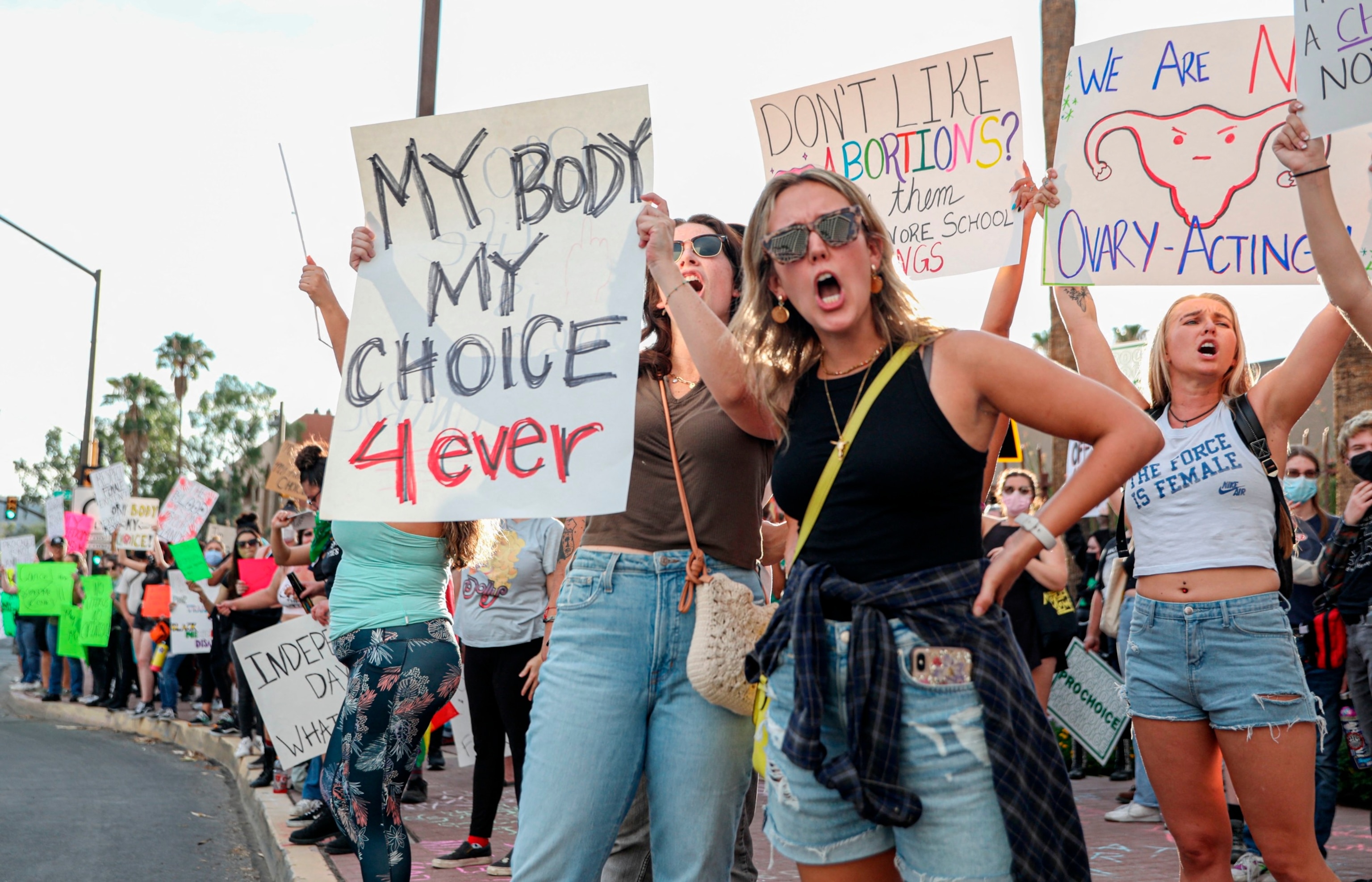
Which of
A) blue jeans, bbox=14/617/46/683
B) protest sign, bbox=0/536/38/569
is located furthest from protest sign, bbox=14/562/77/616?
protest sign, bbox=0/536/38/569

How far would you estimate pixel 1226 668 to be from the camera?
10.2 feet

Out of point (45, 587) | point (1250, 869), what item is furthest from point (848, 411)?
point (45, 587)

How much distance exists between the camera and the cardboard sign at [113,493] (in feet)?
48.3

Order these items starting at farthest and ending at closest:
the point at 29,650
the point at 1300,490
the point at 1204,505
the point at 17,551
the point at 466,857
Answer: the point at 17,551
the point at 29,650
the point at 1300,490
the point at 466,857
the point at 1204,505

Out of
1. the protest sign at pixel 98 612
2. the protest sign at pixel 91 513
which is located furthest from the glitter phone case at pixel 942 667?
the protest sign at pixel 91 513

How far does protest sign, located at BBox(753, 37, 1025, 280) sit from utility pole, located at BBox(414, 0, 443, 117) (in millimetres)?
1852

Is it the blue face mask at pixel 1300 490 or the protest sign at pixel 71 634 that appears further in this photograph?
the protest sign at pixel 71 634

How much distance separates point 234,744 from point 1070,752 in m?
6.81

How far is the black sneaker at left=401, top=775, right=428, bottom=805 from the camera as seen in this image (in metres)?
7.53

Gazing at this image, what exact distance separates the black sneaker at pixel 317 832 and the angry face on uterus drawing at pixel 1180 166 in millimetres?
4405

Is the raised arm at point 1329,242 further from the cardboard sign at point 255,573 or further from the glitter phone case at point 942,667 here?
the cardboard sign at point 255,573

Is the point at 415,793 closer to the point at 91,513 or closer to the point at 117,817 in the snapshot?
the point at 117,817

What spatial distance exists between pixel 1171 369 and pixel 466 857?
147 inches

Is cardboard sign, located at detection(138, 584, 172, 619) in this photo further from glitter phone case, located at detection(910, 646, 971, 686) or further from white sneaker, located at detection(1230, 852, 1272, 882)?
glitter phone case, located at detection(910, 646, 971, 686)
